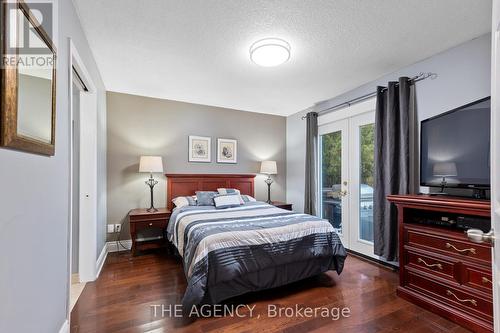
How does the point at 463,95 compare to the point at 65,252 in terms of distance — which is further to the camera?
the point at 463,95

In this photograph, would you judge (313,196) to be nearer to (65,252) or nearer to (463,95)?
(463,95)

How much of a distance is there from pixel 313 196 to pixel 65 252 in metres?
3.46

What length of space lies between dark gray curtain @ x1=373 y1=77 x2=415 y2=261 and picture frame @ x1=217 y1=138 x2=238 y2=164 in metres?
2.42

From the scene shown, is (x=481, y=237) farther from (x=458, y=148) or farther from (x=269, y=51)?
(x=269, y=51)

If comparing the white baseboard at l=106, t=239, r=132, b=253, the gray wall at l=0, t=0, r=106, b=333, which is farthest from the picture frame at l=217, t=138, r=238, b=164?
the gray wall at l=0, t=0, r=106, b=333

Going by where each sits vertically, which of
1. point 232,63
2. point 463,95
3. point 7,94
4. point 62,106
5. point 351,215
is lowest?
point 351,215

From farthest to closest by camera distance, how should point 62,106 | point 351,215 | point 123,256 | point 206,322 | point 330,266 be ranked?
point 351,215
point 123,256
point 330,266
point 206,322
point 62,106

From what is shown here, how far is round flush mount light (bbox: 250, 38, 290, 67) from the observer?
2236 millimetres

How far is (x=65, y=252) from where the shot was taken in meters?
1.62

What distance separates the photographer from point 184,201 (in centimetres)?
359

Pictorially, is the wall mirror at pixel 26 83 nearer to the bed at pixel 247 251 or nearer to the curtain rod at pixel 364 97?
the bed at pixel 247 251

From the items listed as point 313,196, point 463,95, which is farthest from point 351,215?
point 463,95

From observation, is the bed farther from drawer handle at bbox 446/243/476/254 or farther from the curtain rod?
the curtain rod

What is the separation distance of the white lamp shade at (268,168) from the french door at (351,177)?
915 mm
